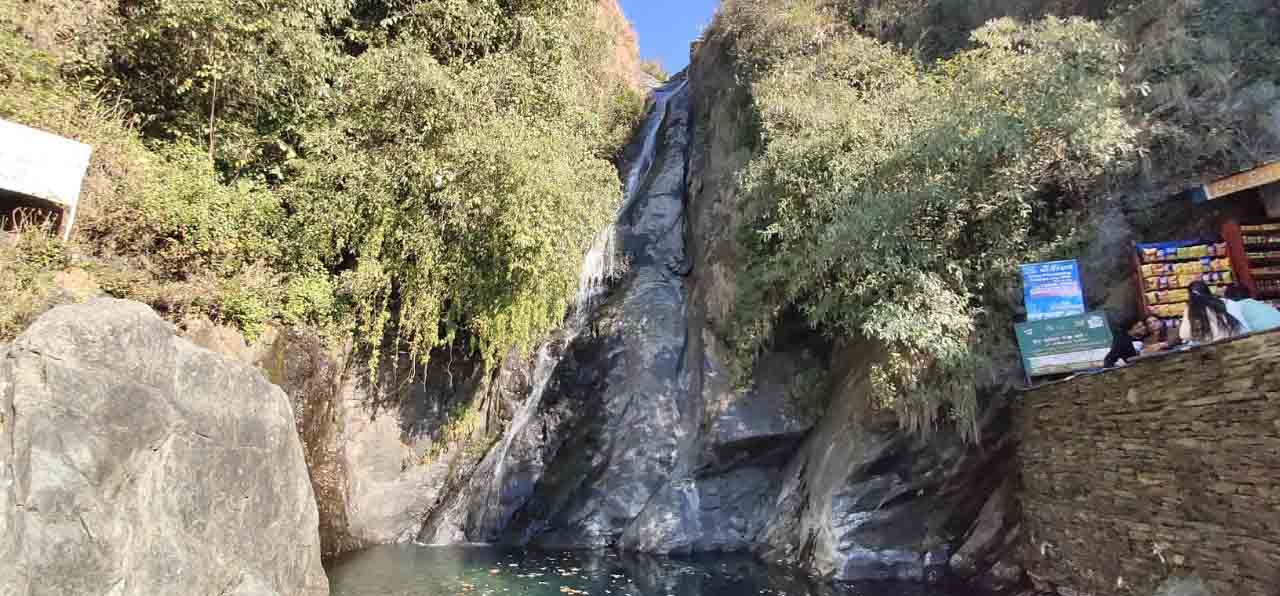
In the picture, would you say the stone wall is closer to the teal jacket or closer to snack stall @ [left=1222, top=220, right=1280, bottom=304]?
the teal jacket

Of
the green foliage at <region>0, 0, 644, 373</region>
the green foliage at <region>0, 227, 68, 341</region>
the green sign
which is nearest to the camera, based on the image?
the green foliage at <region>0, 227, 68, 341</region>

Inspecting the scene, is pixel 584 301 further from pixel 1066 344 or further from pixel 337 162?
pixel 1066 344

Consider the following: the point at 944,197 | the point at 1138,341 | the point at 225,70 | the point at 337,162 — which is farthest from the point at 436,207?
the point at 1138,341

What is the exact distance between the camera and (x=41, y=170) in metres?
7.74

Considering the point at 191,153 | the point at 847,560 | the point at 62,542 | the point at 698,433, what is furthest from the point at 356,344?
the point at 847,560

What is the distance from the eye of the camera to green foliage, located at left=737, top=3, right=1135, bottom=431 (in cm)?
986

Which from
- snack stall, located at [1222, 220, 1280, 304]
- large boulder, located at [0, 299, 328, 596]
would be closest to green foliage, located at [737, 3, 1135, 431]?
snack stall, located at [1222, 220, 1280, 304]

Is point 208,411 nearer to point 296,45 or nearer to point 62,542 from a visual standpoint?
point 62,542

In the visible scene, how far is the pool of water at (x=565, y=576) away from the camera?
935 centimetres

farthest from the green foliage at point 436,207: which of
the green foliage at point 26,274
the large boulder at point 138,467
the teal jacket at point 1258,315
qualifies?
the teal jacket at point 1258,315

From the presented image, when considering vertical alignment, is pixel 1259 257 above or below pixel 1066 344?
above

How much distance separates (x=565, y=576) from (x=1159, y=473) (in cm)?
776

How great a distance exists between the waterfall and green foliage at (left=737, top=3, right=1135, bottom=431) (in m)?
4.54

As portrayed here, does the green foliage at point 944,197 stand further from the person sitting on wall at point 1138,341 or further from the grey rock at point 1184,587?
the grey rock at point 1184,587
